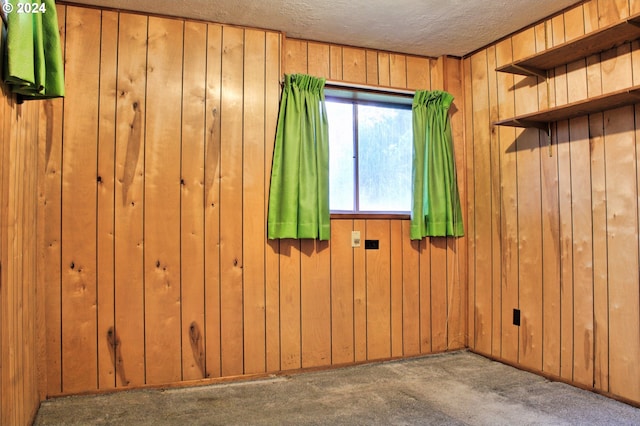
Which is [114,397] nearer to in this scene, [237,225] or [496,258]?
[237,225]

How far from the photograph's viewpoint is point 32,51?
158 cm

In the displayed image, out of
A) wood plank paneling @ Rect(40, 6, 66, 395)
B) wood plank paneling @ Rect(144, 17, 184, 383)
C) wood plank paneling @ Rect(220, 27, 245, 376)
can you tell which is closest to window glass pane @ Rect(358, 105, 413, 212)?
wood plank paneling @ Rect(220, 27, 245, 376)

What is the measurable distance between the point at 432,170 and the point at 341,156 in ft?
2.23

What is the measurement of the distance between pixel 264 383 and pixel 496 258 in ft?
5.98

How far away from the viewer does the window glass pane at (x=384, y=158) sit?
3266 millimetres

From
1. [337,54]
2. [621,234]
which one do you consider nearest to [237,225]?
[337,54]

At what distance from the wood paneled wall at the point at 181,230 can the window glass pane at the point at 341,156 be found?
19 centimetres

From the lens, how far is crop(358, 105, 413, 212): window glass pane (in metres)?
3.27

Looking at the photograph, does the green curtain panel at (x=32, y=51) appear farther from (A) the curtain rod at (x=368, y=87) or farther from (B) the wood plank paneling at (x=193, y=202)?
(A) the curtain rod at (x=368, y=87)

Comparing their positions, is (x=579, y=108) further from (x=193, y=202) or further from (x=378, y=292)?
(x=193, y=202)

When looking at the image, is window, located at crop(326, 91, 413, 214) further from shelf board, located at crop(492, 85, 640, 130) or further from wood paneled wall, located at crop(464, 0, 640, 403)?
shelf board, located at crop(492, 85, 640, 130)

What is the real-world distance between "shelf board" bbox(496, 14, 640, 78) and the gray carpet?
1.92 meters

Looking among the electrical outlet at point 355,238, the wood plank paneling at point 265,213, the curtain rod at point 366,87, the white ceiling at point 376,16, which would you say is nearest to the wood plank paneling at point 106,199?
the white ceiling at point 376,16

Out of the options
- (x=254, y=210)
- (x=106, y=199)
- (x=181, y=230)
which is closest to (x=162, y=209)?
(x=181, y=230)
